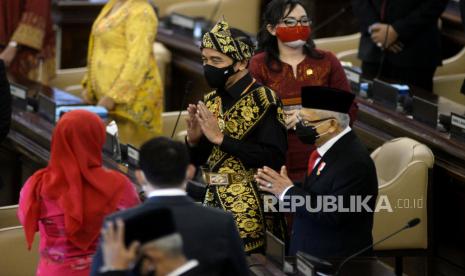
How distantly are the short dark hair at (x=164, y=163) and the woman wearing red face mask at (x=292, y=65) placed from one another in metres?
1.89

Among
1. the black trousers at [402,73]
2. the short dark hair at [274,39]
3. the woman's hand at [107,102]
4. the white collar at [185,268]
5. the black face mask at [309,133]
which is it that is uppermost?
the short dark hair at [274,39]

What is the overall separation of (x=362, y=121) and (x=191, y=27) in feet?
8.01

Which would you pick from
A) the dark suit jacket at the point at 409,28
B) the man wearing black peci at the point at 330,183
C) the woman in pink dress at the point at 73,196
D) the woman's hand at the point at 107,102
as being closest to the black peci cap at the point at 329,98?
the man wearing black peci at the point at 330,183

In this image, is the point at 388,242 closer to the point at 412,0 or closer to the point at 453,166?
the point at 453,166

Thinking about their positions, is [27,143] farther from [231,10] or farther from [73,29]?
[231,10]

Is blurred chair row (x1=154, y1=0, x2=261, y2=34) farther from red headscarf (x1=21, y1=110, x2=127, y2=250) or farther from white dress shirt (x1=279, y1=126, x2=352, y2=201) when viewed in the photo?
red headscarf (x1=21, y1=110, x2=127, y2=250)

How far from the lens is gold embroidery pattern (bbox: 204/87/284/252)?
4457 millimetres

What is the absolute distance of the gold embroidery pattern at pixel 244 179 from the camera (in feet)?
14.6

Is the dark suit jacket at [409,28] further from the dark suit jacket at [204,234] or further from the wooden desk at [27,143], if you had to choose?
the dark suit jacket at [204,234]

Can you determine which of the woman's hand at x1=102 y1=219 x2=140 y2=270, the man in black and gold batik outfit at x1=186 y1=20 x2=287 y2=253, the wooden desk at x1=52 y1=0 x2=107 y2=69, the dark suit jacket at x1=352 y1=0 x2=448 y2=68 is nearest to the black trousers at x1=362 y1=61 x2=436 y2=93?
Answer: the dark suit jacket at x1=352 y1=0 x2=448 y2=68

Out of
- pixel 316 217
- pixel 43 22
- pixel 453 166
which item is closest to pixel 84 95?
pixel 43 22

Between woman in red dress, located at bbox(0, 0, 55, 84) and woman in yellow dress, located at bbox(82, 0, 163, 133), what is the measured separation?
1.10 m

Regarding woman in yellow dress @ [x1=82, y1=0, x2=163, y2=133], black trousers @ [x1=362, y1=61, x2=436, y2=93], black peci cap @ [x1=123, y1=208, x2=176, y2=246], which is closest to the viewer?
black peci cap @ [x1=123, y1=208, x2=176, y2=246]

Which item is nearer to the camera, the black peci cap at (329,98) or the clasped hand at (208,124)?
the black peci cap at (329,98)
